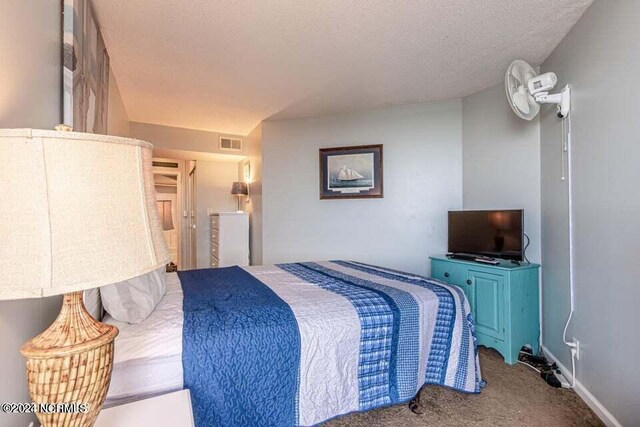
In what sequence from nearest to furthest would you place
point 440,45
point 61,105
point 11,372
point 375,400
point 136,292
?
point 11,372 < point 61,105 < point 136,292 < point 375,400 < point 440,45

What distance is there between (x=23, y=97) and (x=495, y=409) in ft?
8.28

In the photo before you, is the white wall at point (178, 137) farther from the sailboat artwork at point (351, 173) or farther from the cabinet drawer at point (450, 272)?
the cabinet drawer at point (450, 272)

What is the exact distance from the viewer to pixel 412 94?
3.21 meters

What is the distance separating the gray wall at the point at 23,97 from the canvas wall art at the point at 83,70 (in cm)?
10

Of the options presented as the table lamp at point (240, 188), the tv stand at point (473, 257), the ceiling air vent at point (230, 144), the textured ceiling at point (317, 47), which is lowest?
the tv stand at point (473, 257)

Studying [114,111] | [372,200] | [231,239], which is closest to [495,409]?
[372,200]

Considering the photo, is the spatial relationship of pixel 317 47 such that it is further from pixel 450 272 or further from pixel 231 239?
pixel 231 239

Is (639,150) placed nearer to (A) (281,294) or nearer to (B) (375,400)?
(B) (375,400)

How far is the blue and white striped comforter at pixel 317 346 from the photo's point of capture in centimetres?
122

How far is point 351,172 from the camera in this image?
3.66 meters

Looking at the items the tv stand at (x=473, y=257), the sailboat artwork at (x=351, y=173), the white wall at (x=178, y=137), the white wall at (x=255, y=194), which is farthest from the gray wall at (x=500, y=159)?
the white wall at (x=178, y=137)

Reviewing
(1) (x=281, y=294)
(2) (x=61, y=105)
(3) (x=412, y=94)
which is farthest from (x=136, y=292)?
(3) (x=412, y=94)

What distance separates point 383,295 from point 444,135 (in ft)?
7.92

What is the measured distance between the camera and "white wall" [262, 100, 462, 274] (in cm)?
340
